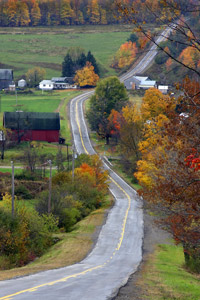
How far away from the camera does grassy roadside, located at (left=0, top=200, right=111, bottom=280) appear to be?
2683cm

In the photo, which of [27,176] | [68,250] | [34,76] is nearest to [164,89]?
[34,76]

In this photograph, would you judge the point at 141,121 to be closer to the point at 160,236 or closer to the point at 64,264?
the point at 160,236

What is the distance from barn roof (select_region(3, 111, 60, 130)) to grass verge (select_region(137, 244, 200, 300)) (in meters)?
61.1

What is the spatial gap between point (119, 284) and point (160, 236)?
75.8 feet

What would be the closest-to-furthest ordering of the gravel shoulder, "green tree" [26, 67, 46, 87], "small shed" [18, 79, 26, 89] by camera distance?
the gravel shoulder < "small shed" [18, 79, 26, 89] < "green tree" [26, 67, 46, 87]

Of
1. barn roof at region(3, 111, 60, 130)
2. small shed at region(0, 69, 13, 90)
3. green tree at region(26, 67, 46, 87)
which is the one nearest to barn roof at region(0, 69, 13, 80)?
small shed at region(0, 69, 13, 90)

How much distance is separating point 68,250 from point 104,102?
2832 inches

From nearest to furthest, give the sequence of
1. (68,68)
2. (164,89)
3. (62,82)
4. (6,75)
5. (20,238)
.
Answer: (20,238) < (164,89) < (6,75) < (62,82) < (68,68)

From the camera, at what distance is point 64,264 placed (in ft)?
96.6

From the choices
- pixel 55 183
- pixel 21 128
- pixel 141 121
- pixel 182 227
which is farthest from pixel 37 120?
pixel 182 227

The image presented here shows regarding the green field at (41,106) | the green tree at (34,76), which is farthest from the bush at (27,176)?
the green tree at (34,76)

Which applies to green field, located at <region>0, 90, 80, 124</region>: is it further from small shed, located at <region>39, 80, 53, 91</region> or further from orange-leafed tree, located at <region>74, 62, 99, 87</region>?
orange-leafed tree, located at <region>74, 62, 99, 87</region>

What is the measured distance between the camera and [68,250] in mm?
35312

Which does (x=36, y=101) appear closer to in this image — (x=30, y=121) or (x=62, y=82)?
(x=62, y=82)
